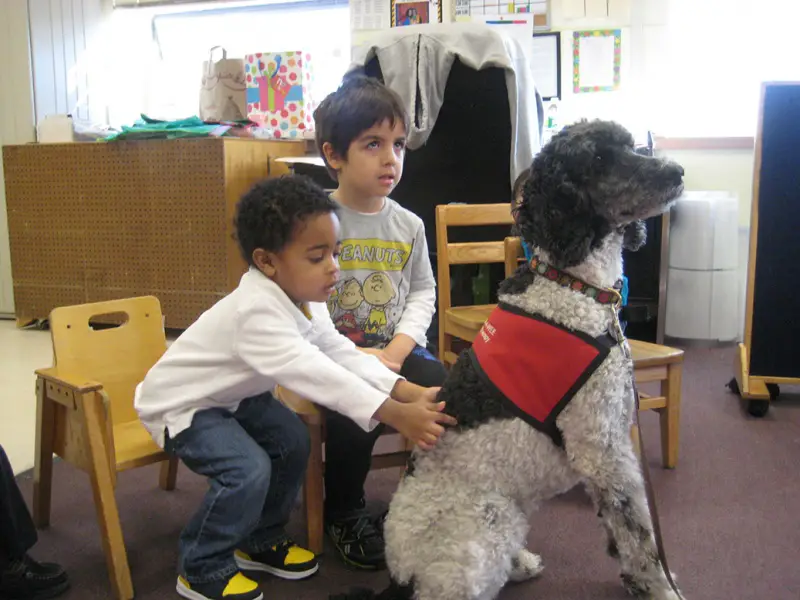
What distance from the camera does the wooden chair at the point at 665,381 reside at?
2.05 metres

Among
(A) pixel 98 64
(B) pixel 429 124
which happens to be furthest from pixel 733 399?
(A) pixel 98 64

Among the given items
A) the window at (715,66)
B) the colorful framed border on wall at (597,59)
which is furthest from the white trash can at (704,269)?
the colorful framed border on wall at (597,59)

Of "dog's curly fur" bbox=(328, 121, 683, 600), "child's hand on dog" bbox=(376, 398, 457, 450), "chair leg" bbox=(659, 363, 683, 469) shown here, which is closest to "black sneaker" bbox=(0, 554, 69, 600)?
"dog's curly fur" bbox=(328, 121, 683, 600)

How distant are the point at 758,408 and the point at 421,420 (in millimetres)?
1872

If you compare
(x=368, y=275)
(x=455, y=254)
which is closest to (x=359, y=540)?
(x=368, y=275)

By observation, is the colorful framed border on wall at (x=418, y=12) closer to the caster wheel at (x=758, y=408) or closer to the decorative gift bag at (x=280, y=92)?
the decorative gift bag at (x=280, y=92)

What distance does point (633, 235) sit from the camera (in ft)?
4.29

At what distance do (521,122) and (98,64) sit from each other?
2903mm

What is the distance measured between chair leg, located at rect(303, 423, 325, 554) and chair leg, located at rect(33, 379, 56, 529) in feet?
1.96

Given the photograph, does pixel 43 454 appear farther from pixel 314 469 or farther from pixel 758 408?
pixel 758 408

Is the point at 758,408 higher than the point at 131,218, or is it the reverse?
the point at 131,218

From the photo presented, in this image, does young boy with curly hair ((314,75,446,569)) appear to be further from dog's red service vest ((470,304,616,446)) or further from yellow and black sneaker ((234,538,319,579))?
dog's red service vest ((470,304,616,446))

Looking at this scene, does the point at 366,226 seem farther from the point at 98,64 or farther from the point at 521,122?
the point at 98,64

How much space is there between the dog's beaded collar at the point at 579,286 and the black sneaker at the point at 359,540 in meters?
0.74
